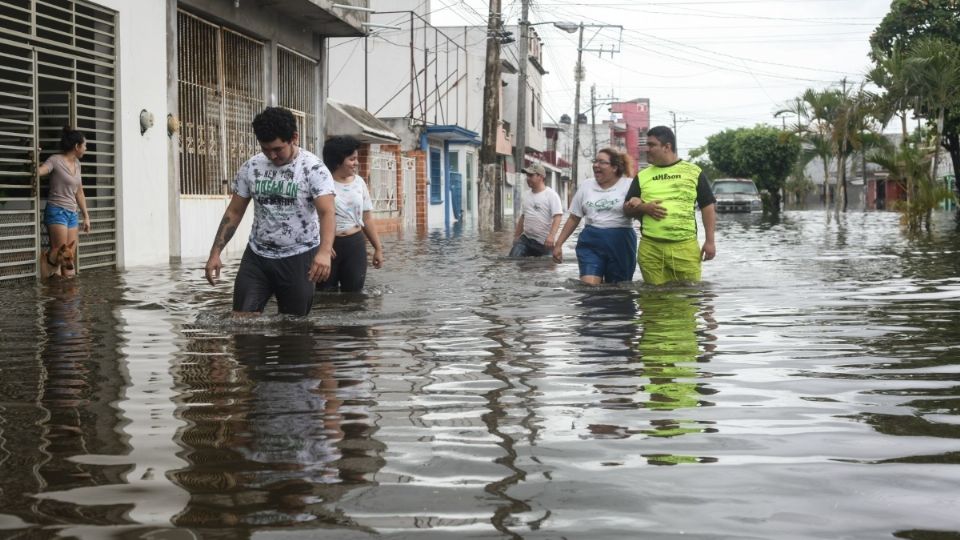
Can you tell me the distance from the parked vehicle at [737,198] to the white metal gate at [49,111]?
35117 millimetres

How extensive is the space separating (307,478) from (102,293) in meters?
8.62

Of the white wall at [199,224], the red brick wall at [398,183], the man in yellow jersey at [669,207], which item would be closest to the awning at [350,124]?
the red brick wall at [398,183]

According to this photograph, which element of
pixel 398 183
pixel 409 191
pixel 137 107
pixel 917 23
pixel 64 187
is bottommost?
pixel 64 187

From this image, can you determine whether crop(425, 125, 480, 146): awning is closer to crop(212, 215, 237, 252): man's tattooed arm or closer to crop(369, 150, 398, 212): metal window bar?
crop(369, 150, 398, 212): metal window bar

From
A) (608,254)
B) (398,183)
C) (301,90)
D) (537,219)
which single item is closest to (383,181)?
(398,183)

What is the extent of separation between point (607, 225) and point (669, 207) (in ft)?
2.72

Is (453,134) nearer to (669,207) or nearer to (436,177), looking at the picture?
(436,177)

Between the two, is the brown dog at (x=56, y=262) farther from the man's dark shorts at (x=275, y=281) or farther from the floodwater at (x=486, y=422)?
the man's dark shorts at (x=275, y=281)

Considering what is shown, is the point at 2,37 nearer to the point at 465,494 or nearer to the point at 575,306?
the point at 575,306

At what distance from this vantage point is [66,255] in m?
13.9

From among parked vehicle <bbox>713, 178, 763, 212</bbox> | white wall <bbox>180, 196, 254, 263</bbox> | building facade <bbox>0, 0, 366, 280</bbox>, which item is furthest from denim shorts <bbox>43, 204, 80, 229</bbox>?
parked vehicle <bbox>713, 178, 763, 212</bbox>

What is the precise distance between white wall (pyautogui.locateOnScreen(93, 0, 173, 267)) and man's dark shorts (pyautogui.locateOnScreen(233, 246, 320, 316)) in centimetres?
826

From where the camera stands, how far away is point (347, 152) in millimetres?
10711

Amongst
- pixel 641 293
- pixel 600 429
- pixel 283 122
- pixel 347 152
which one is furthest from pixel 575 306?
pixel 600 429
